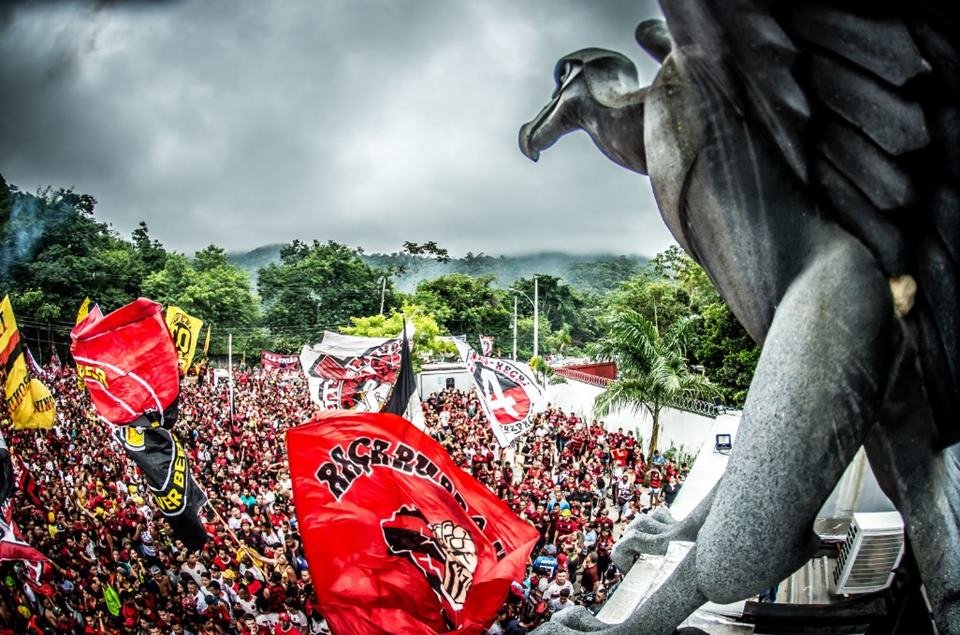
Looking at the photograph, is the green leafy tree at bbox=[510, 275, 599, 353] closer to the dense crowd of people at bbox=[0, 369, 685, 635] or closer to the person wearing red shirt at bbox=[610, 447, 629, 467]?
the person wearing red shirt at bbox=[610, 447, 629, 467]

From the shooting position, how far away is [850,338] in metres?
2.19

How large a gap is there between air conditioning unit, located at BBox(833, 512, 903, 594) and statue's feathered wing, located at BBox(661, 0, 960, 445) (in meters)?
4.13

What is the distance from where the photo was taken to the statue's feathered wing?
6.87 feet

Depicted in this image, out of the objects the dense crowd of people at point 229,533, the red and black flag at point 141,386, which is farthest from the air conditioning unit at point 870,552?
the red and black flag at point 141,386

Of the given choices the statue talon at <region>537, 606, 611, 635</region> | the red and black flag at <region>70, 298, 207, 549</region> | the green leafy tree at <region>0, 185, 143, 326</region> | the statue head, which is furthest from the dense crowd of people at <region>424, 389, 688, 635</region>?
the green leafy tree at <region>0, 185, 143, 326</region>

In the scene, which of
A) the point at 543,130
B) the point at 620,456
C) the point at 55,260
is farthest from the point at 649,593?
the point at 55,260

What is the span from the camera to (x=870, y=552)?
Result: 5.73m

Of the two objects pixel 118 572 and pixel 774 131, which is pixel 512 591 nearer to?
pixel 118 572

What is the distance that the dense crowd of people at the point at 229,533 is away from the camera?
8023 mm

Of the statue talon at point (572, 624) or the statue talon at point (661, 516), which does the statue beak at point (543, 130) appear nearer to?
the statue talon at point (661, 516)

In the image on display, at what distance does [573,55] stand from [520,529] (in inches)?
133

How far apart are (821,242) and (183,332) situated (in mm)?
12167

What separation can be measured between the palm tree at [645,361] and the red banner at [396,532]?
36.4 feet

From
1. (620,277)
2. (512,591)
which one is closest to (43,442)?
(512,591)
